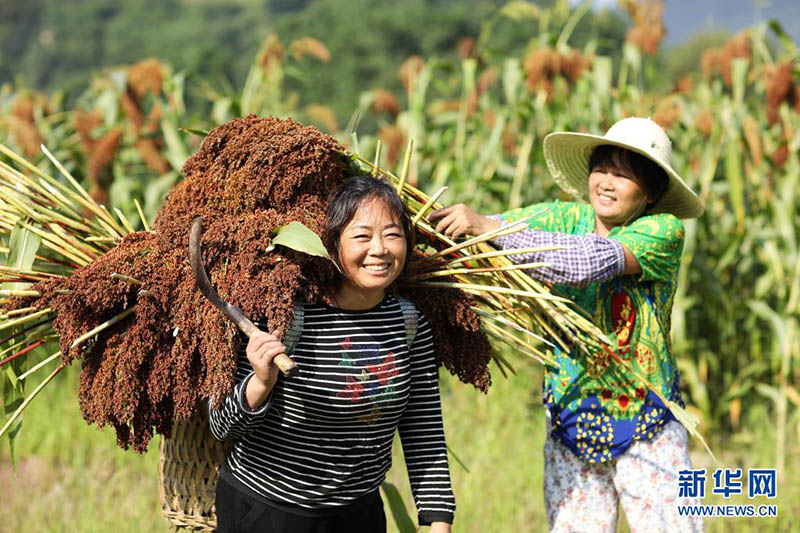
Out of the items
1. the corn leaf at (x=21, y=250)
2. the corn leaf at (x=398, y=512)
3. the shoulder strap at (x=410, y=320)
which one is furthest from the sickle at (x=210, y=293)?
the corn leaf at (x=398, y=512)

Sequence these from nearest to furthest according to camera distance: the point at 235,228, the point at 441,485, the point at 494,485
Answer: the point at 235,228 → the point at 441,485 → the point at 494,485

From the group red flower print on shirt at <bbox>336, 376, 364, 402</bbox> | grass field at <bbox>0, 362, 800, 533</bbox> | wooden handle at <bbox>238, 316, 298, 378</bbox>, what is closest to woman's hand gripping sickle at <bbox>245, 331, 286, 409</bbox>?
wooden handle at <bbox>238, 316, 298, 378</bbox>

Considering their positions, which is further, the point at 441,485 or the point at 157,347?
the point at 441,485

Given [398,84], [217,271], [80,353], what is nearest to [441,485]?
[217,271]

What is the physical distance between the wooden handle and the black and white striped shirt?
0.51 feet

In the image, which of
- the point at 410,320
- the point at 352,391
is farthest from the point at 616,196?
the point at 352,391

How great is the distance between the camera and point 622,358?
2.48 meters

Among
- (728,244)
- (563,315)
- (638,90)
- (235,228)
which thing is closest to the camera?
(235,228)

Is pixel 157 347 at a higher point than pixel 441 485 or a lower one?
higher

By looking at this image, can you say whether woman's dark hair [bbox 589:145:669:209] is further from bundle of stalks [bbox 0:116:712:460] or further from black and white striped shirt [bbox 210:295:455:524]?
black and white striped shirt [bbox 210:295:455:524]

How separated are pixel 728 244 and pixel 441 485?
358cm

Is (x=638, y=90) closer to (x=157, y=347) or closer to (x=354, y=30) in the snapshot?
(x=157, y=347)

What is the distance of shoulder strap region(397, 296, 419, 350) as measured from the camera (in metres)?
2.08

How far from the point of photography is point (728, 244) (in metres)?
5.10
